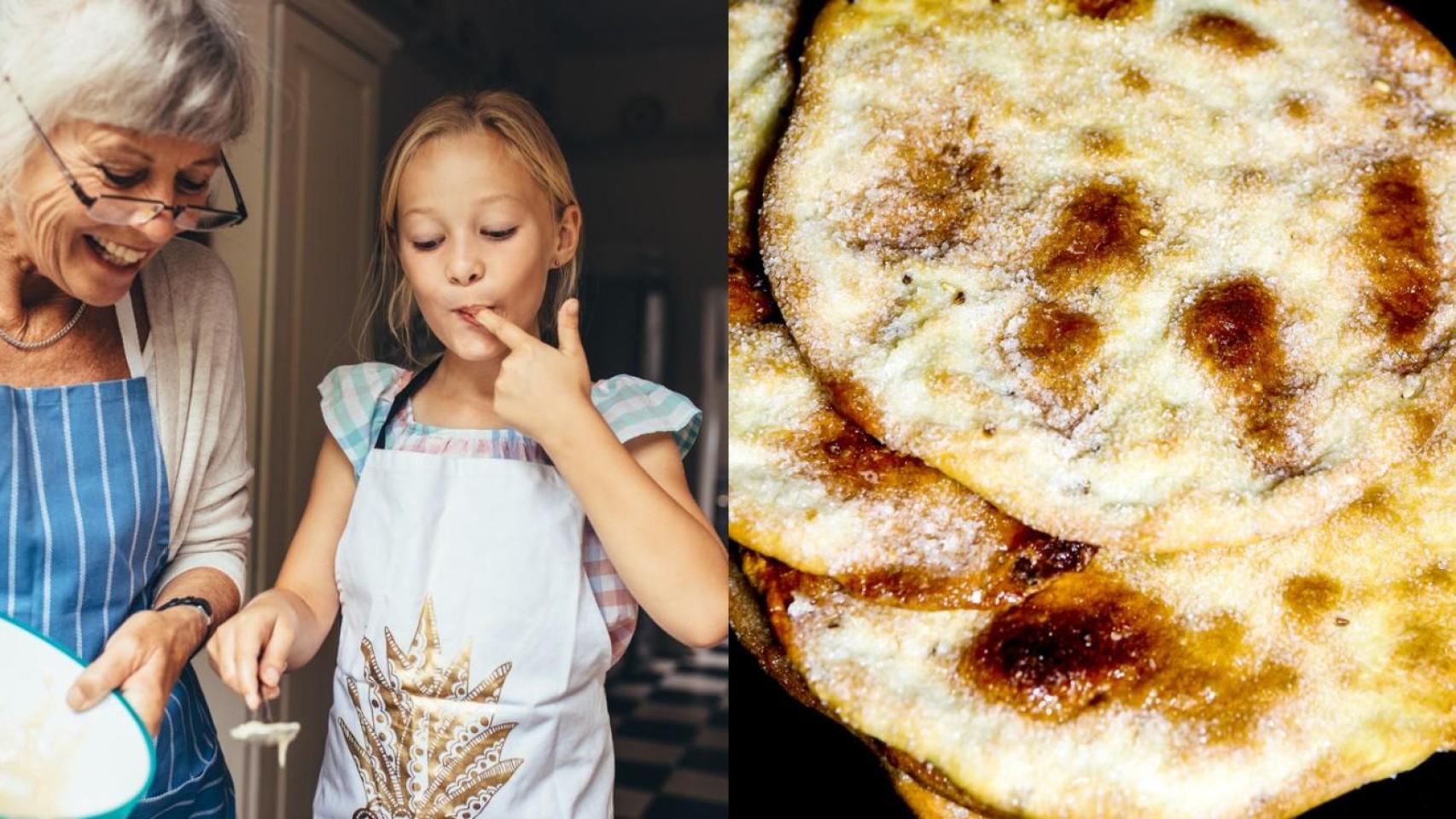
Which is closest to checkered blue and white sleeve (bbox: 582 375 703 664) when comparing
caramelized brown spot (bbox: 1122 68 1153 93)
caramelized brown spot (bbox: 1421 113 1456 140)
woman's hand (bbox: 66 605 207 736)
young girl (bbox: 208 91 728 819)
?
young girl (bbox: 208 91 728 819)

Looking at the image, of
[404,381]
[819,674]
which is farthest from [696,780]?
[404,381]

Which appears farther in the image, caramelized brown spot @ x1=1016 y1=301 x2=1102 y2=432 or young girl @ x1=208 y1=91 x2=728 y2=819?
young girl @ x1=208 y1=91 x2=728 y2=819

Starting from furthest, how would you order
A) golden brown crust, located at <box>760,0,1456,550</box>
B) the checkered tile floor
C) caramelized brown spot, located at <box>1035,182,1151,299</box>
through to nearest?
the checkered tile floor
caramelized brown spot, located at <box>1035,182,1151,299</box>
golden brown crust, located at <box>760,0,1456,550</box>

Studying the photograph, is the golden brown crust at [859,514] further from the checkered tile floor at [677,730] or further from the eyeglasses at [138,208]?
the eyeglasses at [138,208]

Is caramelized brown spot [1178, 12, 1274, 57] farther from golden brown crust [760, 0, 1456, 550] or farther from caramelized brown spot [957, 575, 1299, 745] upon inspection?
caramelized brown spot [957, 575, 1299, 745]

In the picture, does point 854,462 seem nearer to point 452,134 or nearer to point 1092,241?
point 1092,241

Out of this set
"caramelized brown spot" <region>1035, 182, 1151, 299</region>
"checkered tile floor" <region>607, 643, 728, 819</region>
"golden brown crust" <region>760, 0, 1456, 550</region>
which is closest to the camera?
"golden brown crust" <region>760, 0, 1456, 550</region>
